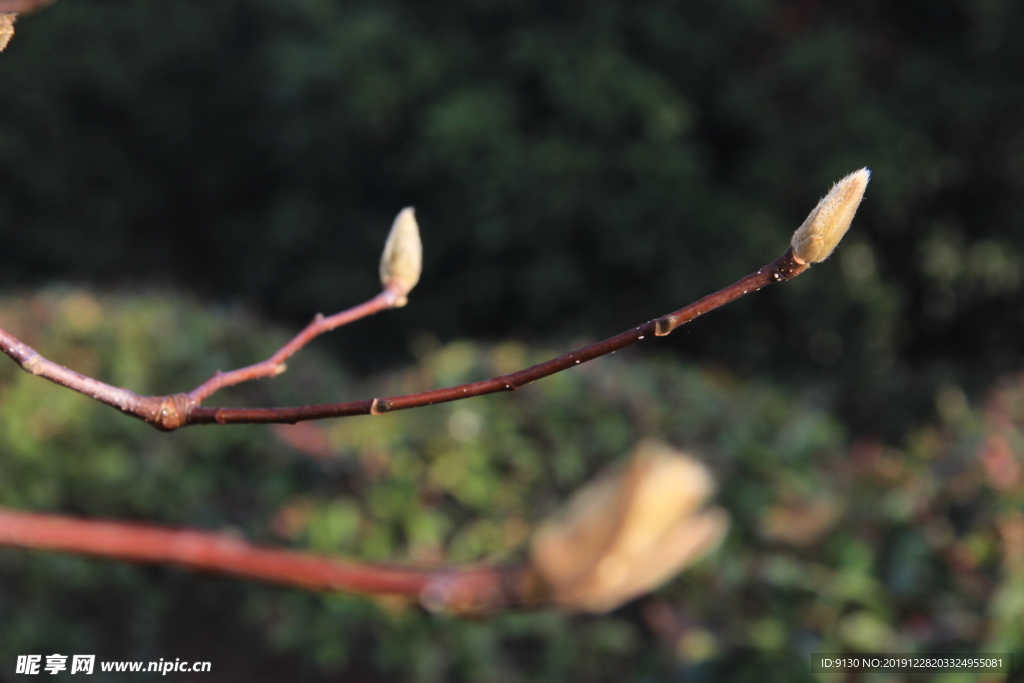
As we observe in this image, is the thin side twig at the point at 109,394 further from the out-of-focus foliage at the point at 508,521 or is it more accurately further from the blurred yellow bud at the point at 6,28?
the out-of-focus foliage at the point at 508,521

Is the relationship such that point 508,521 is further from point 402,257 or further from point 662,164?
point 662,164

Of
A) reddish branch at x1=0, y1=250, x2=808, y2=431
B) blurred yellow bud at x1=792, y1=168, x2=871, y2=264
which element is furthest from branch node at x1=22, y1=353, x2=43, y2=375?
blurred yellow bud at x1=792, y1=168, x2=871, y2=264

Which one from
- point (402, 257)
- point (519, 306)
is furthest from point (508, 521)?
point (519, 306)

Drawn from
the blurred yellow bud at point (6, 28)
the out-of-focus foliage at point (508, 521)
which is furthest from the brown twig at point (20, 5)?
the out-of-focus foliage at point (508, 521)

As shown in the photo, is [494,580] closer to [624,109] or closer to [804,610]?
[804,610]

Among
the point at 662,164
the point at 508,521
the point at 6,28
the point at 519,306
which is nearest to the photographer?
the point at 6,28

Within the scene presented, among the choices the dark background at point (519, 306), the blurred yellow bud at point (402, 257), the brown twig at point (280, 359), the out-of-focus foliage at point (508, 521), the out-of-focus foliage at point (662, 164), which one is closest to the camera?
the brown twig at point (280, 359)
